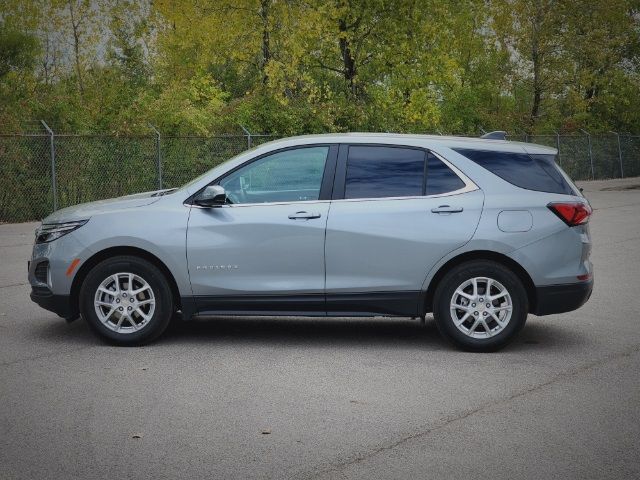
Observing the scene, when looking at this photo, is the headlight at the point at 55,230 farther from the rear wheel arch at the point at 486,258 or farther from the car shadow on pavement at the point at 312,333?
the rear wheel arch at the point at 486,258

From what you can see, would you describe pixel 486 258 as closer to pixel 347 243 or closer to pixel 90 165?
pixel 347 243

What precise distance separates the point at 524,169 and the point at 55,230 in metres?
3.88

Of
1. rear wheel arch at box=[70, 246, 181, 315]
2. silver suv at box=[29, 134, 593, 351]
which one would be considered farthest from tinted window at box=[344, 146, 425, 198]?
rear wheel arch at box=[70, 246, 181, 315]

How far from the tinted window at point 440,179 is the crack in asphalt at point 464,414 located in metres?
1.73

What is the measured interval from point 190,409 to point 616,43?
4129 cm

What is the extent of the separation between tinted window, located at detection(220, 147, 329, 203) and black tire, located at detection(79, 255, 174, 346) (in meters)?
0.89

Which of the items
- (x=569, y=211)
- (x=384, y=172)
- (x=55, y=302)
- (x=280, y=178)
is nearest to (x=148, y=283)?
(x=55, y=302)

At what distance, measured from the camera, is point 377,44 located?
31.6 metres

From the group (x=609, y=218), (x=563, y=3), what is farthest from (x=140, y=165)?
(x=563, y=3)

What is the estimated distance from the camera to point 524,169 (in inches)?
311

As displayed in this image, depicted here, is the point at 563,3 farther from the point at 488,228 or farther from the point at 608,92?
the point at 488,228

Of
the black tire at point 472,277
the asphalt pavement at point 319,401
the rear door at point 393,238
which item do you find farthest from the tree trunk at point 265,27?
the black tire at point 472,277

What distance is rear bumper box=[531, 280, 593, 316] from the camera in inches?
302

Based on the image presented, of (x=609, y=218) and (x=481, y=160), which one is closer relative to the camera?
(x=481, y=160)
